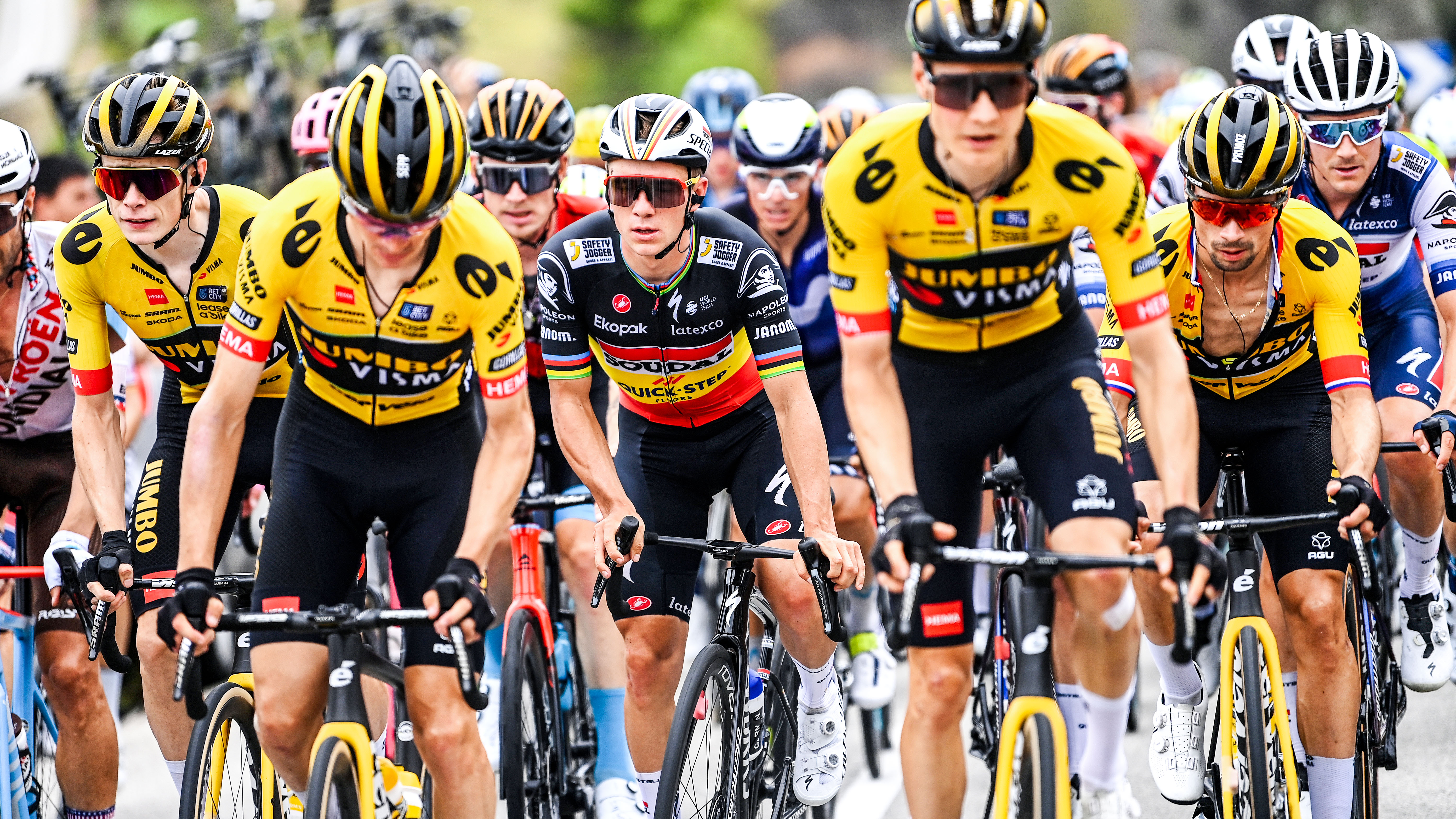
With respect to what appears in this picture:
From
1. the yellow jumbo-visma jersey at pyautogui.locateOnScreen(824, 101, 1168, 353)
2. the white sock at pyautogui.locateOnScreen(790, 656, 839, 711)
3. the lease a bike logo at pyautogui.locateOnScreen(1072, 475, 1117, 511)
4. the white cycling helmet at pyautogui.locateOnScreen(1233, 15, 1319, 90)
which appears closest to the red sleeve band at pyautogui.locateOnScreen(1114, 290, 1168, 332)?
the yellow jumbo-visma jersey at pyautogui.locateOnScreen(824, 101, 1168, 353)

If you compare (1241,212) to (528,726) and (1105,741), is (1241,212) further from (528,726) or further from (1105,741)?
(528,726)

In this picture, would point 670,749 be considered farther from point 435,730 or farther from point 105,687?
point 105,687

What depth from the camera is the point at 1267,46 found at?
8547 millimetres

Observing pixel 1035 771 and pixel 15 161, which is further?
pixel 15 161

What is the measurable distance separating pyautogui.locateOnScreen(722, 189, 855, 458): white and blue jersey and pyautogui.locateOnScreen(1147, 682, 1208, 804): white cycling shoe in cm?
245

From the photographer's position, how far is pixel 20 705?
576 cm

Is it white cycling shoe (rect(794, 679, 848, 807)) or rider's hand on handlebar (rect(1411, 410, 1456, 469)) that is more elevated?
rider's hand on handlebar (rect(1411, 410, 1456, 469))

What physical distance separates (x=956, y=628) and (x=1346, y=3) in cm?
3029

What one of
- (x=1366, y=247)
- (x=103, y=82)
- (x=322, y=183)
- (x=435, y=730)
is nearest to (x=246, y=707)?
(x=435, y=730)

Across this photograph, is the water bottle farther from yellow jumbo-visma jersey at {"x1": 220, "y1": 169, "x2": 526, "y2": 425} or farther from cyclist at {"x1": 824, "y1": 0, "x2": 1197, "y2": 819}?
yellow jumbo-visma jersey at {"x1": 220, "y1": 169, "x2": 526, "y2": 425}

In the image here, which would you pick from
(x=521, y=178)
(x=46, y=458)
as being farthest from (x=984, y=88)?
(x=46, y=458)

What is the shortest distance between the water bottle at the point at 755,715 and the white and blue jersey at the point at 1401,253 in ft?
9.82

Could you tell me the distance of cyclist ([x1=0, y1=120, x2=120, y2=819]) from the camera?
5.95m

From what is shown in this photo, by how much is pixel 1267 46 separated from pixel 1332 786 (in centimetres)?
471
